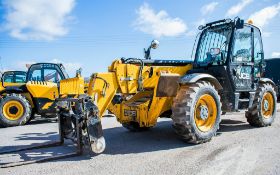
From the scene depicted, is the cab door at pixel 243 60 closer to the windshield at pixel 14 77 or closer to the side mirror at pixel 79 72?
the side mirror at pixel 79 72

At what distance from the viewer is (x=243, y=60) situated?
25.3 feet

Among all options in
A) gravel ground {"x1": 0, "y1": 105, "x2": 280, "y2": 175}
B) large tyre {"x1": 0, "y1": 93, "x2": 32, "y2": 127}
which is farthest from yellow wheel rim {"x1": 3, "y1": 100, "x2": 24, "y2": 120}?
gravel ground {"x1": 0, "y1": 105, "x2": 280, "y2": 175}

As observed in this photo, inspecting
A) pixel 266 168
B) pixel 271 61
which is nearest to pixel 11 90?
pixel 266 168

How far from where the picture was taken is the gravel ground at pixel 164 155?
460 cm

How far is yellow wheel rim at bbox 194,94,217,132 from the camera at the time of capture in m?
6.45

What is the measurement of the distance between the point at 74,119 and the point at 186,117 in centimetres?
205

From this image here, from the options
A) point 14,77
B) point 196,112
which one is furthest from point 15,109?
point 196,112

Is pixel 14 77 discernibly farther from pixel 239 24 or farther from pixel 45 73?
pixel 239 24

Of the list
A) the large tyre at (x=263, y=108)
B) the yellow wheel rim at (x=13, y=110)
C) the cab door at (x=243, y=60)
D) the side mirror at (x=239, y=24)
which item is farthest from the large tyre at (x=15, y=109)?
the side mirror at (x=239, y=24)

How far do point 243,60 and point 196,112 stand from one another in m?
2.21

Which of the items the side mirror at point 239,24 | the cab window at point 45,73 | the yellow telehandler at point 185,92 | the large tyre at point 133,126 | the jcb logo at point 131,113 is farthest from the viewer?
the cab window at point 45,73

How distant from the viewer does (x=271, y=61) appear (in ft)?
63.7

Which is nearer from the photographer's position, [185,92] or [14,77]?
[185,92]

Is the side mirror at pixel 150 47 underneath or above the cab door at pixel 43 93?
above
